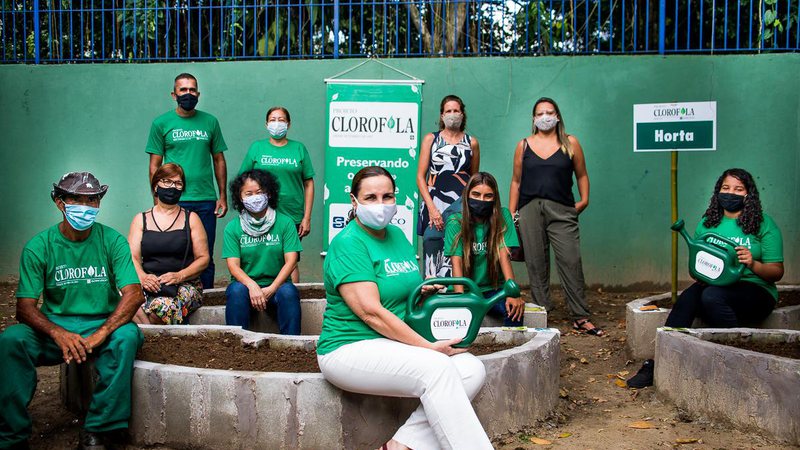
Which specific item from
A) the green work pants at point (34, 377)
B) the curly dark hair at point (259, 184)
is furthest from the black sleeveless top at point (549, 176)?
the green work pants at point (34, 377)

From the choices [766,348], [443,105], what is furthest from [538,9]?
[766,348]

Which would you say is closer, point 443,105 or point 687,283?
point 443,105

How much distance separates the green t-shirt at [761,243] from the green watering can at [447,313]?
2.23 m

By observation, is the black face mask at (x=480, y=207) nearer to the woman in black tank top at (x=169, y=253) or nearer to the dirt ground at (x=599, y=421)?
the dirt ground at (x=599, y=421)

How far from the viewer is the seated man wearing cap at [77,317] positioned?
4.51 meters


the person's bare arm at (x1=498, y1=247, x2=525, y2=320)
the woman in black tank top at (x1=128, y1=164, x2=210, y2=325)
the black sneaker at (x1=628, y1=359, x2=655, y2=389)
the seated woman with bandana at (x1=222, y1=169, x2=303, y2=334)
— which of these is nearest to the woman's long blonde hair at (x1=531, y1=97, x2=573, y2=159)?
the person's bare arm at (x1=498, y1=247, x2=525, y2=320)

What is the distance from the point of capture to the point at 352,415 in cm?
446

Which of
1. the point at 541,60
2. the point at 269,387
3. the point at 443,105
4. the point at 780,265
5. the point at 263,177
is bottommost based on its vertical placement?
the point at 269,387

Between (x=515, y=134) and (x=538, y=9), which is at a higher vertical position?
(x=538, y=9)

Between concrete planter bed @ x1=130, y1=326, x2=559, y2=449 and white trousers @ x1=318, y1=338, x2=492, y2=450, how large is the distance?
0.18 metres

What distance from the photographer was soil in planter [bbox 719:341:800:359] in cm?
515

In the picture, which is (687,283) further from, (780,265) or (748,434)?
(748,434)

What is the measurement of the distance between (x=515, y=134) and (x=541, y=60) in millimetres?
768

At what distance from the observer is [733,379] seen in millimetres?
4879
